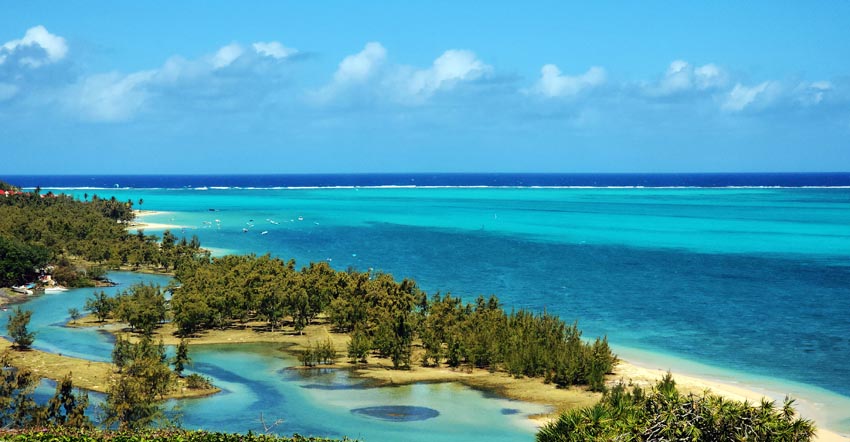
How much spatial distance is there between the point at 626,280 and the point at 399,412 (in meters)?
47.2

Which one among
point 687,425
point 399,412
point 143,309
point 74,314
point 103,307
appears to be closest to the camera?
point 687,425

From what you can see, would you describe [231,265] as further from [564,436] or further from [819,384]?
[564,436]

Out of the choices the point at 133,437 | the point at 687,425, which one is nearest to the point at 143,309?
the point at 133,437

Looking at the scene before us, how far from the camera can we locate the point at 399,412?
36.8 m

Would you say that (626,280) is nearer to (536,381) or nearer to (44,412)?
(536,381)

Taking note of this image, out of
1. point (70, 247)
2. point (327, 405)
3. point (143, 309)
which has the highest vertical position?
point (70, 247)

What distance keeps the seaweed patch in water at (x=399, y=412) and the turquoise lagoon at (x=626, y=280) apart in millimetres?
529

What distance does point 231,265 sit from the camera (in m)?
66.3

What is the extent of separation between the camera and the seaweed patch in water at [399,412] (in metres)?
36.0

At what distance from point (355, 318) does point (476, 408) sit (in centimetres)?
1828

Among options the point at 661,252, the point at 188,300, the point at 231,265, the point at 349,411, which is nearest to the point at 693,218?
the point at 661,252

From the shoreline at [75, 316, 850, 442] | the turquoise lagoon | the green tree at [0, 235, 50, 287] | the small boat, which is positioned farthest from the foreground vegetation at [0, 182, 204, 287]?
the shoreline at [75, 316, 850, 442]

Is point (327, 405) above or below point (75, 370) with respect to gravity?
below

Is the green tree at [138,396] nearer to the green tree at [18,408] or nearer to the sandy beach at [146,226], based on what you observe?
the green tree at [18,408]
